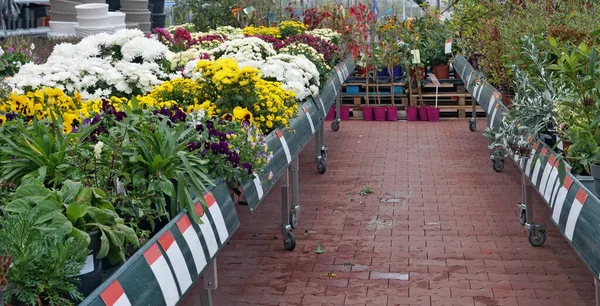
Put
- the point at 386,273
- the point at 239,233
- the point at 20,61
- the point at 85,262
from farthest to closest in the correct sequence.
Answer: the point at 20,61
the point at 239,233
the point at 386,273
the point at 85,262

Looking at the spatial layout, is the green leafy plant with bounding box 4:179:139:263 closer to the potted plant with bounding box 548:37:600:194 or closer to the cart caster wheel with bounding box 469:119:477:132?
the potted plant with bounding box 548:37:600:194

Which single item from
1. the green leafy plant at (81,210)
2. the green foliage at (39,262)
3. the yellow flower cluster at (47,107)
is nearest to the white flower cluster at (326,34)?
the yellow flower cluster at (47,107)

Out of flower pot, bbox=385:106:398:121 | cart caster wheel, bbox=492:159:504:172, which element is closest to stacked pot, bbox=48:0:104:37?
flower pot, bbox=385:106:398:121

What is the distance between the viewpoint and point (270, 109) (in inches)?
201

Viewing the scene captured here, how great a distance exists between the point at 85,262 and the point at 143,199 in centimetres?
62

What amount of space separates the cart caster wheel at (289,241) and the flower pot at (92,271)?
3.28 meters

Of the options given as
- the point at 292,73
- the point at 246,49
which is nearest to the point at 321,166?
the point at 246,49

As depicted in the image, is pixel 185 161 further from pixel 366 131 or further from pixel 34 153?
pixel 366 131

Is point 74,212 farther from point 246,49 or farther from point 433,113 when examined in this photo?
point 433,113

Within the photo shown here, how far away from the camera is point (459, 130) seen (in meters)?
11.1

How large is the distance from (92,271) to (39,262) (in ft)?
1.18

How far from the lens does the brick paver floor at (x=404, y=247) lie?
4.98 metres

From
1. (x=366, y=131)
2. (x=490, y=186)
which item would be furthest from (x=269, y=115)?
(x=366, y=131)

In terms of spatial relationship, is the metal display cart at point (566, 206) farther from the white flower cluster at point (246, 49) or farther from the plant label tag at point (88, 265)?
the white flower cluster at point (246, 49)
